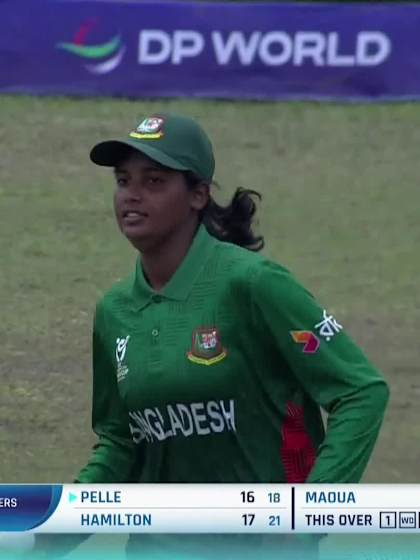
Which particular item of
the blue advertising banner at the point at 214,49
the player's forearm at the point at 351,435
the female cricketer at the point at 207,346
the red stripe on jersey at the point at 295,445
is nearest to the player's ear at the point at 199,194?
the female cricketer at the point at 207,346

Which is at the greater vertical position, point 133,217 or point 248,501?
point 133,217

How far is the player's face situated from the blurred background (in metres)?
6.65

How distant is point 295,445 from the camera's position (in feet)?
15.6

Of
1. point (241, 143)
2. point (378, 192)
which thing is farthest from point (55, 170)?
point (378, 192)

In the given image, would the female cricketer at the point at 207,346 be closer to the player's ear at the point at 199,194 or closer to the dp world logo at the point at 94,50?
the player's ear at the point at 199,194

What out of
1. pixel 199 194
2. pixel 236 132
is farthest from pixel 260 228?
pixel 199 194

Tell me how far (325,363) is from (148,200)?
627mm

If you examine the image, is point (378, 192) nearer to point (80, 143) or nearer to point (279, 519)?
point (80, 143)

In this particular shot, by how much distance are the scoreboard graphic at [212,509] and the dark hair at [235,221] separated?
0.95 m

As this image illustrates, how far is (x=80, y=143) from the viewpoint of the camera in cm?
1593

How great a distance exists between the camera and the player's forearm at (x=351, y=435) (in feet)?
14.6

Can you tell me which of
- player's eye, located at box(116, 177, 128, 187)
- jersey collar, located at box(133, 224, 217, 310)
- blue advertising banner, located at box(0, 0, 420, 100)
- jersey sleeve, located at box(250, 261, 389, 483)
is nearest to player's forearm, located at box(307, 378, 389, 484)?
jersey sleeve, located at box(250, 261, 389, 483)

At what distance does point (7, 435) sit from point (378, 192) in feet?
19.8

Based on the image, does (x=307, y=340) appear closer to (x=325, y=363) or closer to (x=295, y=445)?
(x=325, y=363)
